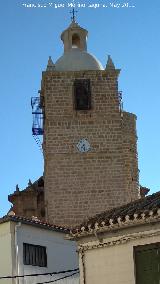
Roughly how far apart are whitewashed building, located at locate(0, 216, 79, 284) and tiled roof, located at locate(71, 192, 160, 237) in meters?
5.04

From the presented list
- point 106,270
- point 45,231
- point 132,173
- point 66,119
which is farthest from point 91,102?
point 106,270

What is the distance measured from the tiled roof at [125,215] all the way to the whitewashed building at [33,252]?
5.04 m

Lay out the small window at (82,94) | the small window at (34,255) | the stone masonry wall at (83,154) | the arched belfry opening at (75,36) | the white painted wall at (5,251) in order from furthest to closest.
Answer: the arched belfry opening at (75,36) < the small window at (82,94) < the stone masonry wall at (83,154) < the small window at (34,255) < the white painted wall at (5,251)

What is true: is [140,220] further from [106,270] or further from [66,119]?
[66,119]

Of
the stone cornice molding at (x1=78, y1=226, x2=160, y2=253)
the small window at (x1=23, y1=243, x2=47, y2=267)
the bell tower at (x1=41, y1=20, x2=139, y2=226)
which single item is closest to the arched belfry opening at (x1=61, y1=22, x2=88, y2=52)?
the bell tower at (x1=41, y1=20, x2=139, y2=226)

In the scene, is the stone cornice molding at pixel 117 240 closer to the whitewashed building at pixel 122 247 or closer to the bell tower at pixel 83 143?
the whitewashed building at pixel 122 247

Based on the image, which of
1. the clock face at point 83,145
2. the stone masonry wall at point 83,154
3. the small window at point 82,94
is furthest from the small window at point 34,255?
the small window at point 82,94

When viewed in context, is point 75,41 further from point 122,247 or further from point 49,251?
point 122,247

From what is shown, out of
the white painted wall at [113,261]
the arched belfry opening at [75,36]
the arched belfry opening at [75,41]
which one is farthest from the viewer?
the arched belfry opening at [75,41]

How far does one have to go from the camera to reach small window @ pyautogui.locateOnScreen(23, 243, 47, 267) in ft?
73.0

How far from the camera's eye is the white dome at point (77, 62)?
40.0 metres

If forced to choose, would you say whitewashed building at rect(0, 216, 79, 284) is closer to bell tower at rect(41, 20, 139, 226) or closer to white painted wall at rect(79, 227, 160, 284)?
white painted wall at rect(79, 227, 160, 284)

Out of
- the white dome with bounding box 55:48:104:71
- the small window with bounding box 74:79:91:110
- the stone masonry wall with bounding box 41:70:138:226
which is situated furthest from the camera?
the white dome with bounding box 55:48:104:71

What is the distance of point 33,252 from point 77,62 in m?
19.9
